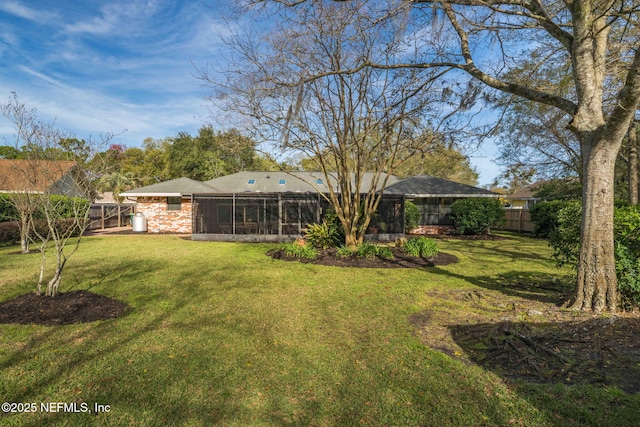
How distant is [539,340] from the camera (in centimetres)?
383

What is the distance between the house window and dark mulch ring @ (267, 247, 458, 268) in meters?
9.91

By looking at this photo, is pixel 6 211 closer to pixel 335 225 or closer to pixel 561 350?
pixel 335 225

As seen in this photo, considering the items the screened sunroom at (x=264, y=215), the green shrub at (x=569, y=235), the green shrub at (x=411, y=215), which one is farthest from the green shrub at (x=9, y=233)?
the green shrub at (x=569, y=235)

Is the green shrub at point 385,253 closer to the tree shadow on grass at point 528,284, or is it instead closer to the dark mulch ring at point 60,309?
the tree shadow on grass at point 528,284

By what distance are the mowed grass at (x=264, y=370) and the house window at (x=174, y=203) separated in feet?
40.0

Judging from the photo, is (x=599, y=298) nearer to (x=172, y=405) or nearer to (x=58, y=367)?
(x=172, y=405)

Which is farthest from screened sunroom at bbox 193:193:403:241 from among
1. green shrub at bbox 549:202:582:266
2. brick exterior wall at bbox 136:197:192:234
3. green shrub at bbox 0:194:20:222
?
green shrub at bbox 549:202:582:266

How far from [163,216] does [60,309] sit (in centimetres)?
1439

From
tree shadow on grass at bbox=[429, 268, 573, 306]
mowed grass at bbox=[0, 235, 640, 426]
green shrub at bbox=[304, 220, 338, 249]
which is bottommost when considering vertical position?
mowed grass at bbox=[0, 235, 640, 426]

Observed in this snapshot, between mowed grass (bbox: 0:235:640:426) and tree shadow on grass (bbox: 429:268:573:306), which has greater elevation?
tree shadow on grass (bbox: 429:268:573:306)

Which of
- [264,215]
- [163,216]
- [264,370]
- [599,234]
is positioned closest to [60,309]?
[264,370]

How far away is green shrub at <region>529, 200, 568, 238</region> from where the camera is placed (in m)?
15.9

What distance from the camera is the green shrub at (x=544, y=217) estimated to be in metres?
Answer: 15.9

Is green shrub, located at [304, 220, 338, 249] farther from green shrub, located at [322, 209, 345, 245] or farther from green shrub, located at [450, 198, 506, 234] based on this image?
green shrub, located at [450, 198, 506, 234]
